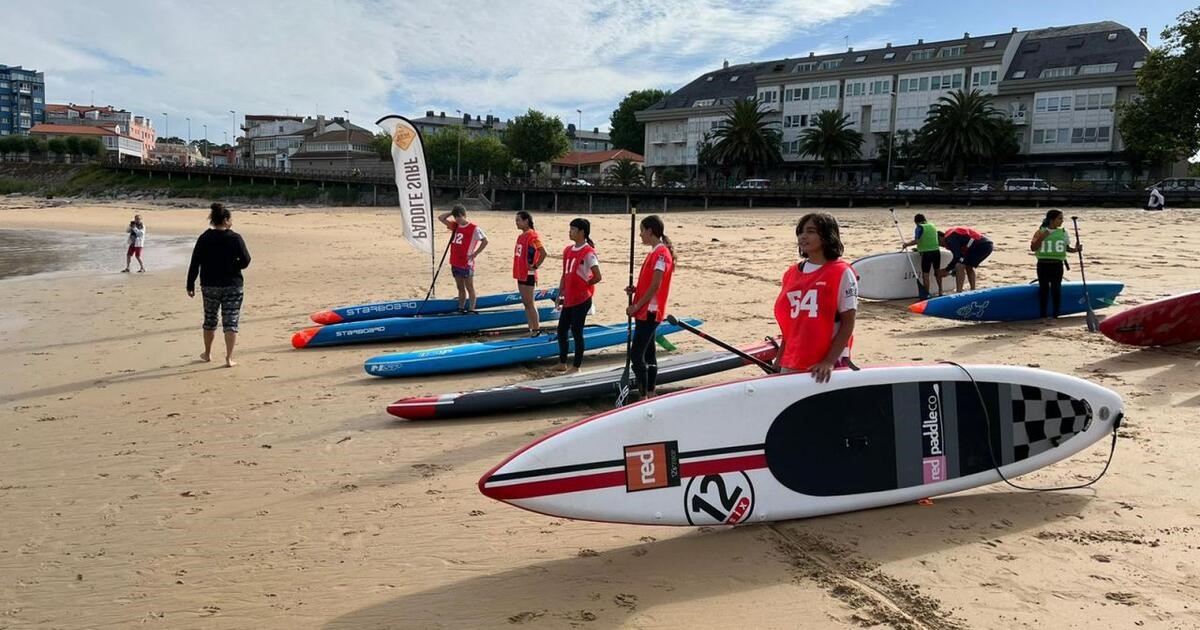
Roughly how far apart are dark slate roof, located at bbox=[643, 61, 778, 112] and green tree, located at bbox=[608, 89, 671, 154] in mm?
18268

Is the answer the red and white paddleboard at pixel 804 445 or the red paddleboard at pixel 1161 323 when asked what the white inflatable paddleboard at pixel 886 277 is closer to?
the red paddleboard at pixel 1161 323

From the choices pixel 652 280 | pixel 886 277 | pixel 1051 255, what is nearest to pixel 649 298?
pixel 652 280

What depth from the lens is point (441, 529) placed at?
4.47 meters

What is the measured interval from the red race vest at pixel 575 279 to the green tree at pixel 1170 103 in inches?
1416

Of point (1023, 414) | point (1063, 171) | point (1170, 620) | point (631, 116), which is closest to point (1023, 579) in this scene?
point (1170, 620)

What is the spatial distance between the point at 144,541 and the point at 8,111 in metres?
195

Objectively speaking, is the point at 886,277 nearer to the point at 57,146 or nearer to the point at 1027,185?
the point at 1027,185

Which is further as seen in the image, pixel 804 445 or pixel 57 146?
pixel 57 146

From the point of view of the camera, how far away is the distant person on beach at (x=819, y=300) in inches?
161

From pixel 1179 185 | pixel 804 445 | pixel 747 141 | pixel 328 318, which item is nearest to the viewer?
pixel 804 445

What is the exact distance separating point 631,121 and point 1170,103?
62.0 metres

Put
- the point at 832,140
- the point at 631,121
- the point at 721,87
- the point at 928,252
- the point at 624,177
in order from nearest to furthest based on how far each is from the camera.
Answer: the point at 928,252 → the point at 832,140 → the point at 624,177 → the point at 721,87 → the point at 631,121

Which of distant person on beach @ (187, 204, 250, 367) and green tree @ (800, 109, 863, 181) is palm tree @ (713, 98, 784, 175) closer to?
green tree @ (800, 109, 863, 181)

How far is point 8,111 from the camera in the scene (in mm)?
155000
